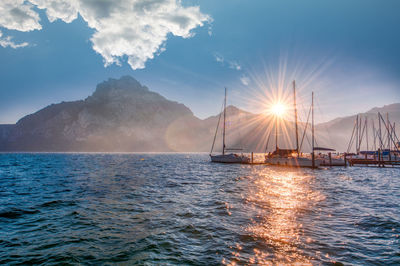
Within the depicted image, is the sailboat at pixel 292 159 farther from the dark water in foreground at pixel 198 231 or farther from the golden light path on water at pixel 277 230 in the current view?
the golden light path on water at pixel 277 230

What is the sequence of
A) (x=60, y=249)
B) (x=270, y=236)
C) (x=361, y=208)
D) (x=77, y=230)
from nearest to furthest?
(x=60, y=249)
(x=270, y=236)
(x=77, y=230)
(x=361, y=208)

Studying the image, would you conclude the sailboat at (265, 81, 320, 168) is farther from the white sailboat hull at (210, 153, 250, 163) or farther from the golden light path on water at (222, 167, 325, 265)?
the golden light path on water at (222, 167, 325, 265)

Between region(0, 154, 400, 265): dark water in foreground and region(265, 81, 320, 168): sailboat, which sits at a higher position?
region(265, 81, 320, 168): sailboat

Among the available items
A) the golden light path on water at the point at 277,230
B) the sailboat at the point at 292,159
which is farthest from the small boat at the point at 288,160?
the golden light path on water at the point at 277,230

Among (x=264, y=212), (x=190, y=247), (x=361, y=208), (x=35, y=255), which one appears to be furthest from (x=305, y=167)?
(x=35, y=255)

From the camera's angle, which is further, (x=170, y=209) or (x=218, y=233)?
(x=170, y=209)

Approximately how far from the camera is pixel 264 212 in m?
11.2

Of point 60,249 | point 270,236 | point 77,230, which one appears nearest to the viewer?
point 60,249

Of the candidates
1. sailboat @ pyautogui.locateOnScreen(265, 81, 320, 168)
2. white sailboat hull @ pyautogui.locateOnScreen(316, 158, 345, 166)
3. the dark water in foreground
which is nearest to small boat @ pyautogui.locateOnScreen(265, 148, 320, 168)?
Result: sailboat @ pyautogui.locateOnScreen(265, 81, 320, 168)

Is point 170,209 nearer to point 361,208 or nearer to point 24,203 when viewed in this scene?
point 24,203

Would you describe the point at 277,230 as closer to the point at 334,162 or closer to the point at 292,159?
the point at 292,159

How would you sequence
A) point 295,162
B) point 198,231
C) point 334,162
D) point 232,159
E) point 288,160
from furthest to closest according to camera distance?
point 232,159
point 334,162
point 288,160
point 295,162
point 198,231

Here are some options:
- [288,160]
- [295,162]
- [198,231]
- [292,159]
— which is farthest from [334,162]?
[198,231]

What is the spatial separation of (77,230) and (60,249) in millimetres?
1884
